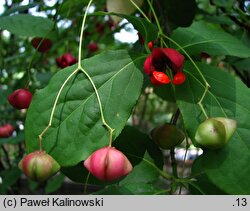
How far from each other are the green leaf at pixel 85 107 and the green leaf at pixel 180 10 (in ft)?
1.49

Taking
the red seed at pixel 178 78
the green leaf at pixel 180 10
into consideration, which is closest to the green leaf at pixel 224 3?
the green leaf at pixel 180 10

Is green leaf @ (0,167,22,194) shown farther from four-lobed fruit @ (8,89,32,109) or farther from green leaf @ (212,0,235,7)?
green leaf @ (212,0,235,7)

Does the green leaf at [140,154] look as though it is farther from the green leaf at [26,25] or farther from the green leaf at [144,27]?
the green leaf at [26,25]

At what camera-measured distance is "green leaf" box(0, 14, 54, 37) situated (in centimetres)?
127

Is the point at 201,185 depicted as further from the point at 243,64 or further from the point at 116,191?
the point at 243,64

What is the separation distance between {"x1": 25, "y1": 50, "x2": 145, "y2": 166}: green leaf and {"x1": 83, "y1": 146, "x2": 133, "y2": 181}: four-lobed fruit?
0.06m

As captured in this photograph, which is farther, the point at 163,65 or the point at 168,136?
the point at 168,136

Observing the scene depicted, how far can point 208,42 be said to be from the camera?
112cm

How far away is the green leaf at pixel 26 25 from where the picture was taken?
1.27 m

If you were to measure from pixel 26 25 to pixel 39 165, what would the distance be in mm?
541

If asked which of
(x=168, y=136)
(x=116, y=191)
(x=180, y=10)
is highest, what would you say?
(x=180, y=10)

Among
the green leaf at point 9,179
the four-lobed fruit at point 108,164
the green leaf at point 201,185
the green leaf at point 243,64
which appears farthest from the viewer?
the green leaf at point 9,179

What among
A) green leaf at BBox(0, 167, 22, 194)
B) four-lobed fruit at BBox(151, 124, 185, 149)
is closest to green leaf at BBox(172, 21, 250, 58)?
four-lobed fruit at BBox(151, 124, 185, 149)

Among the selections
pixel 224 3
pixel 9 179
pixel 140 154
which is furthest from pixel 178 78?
pixel 9 179
